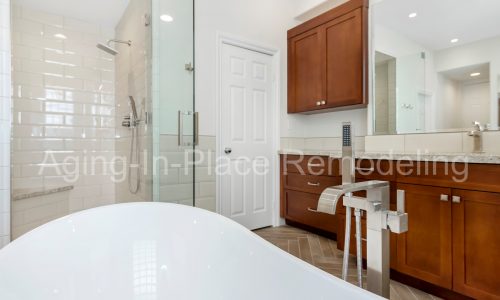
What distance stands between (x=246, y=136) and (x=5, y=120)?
1.93 metres

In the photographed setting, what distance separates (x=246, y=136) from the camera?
2832mm

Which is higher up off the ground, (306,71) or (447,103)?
(306,71)

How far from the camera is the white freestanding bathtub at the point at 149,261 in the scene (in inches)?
34.9

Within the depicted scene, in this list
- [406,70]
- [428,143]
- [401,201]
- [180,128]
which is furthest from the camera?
[406,70]

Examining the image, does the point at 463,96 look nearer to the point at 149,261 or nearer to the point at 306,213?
the point at 306,213

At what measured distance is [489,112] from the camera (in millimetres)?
1833

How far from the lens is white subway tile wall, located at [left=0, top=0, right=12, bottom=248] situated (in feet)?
4.81

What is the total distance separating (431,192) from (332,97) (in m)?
1.35

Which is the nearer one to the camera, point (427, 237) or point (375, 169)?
point (427, 237)

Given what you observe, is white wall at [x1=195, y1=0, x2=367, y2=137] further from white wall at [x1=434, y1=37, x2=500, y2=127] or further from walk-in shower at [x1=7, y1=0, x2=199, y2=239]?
white wall at [x1=434, y1=37, x2=500, y2=127]

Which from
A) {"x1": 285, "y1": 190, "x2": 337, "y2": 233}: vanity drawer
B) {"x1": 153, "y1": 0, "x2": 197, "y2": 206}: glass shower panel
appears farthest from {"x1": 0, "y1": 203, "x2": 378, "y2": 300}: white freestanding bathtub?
{"x1": 285, "y1": 190, "x2": 337, "y2": 233}: vanity drawer

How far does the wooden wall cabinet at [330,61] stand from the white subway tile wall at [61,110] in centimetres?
215

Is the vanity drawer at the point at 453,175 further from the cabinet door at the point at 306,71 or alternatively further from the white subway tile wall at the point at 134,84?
the white subway tile wall at the point at 134,84

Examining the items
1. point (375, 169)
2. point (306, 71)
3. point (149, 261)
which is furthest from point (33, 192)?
point (306, 71)
